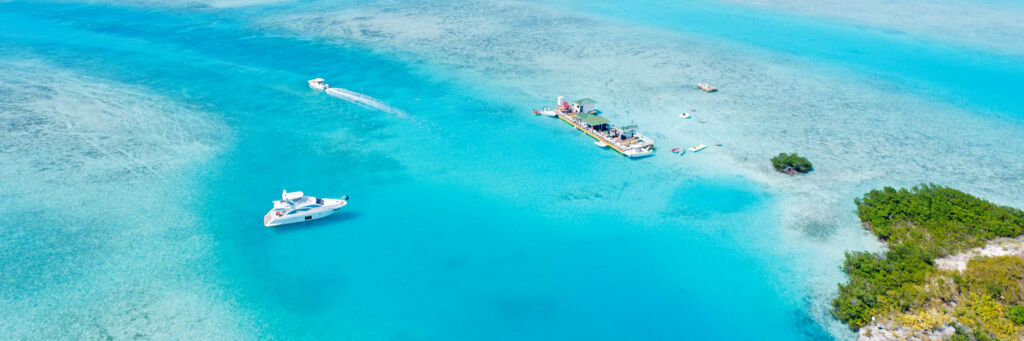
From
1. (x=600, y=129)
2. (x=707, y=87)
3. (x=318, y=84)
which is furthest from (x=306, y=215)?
(x=707, y=87)

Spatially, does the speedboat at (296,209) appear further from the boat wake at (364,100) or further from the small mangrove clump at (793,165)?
the small mangrove clump at (793,165)

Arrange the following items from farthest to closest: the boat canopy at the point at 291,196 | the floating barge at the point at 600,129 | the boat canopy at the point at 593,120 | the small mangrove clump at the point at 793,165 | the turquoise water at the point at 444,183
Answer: the boat canopy at the point at 593,120 → the floating barge at the point at 600,129 → the small mangrove clump at the point at 793,165 → the boat canopy at the point at 291,196 → the turquoise water at the point at 444,183

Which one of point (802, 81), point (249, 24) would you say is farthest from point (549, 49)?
point (249, 24)

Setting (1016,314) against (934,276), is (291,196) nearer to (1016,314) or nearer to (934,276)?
(934,276)

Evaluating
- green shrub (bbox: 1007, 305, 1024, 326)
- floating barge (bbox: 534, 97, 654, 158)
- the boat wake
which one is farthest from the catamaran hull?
green shrub (bbox: 1007, 305, 1024, 326)

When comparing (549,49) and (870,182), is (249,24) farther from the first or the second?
(870,182)

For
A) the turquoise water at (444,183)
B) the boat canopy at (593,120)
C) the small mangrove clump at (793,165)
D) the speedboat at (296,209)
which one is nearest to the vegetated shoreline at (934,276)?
the turquoise water at (444,183)

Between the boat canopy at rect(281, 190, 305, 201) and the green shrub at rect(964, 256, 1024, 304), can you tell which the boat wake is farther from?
the green shrub at rect(964, 256, 1024, 304)
